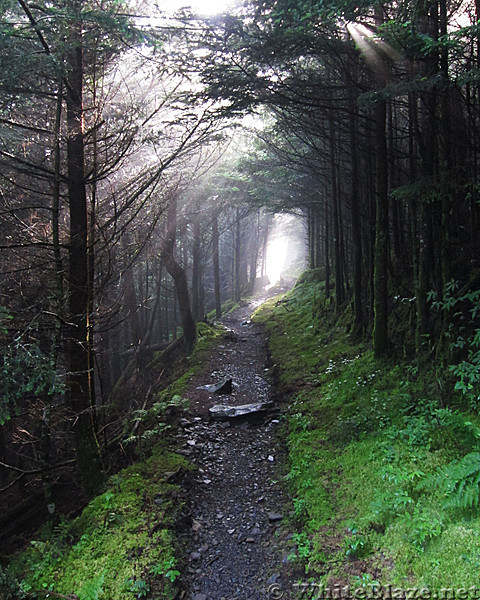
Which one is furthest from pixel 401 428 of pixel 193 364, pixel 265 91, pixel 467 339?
pixel 193 364

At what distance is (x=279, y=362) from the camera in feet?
40.2

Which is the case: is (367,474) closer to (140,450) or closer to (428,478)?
(428,478)

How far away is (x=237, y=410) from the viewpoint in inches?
349

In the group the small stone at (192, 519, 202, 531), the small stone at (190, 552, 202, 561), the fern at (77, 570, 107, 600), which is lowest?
the small stone at (190, 552, 202, 561)

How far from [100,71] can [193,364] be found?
967 cm

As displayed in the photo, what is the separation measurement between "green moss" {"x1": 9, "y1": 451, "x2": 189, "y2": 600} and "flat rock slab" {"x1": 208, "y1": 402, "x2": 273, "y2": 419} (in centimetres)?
289

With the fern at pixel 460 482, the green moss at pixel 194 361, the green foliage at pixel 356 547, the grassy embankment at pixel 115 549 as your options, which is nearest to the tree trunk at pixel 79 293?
the grassy embankment at pixel 115 549

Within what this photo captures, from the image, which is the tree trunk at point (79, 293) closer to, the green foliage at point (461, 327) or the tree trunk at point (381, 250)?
the green foliage at point (461, 327)

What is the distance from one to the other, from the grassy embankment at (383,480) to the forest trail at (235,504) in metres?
0.38

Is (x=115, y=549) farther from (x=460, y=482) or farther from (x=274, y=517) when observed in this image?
(x=460, y=482)

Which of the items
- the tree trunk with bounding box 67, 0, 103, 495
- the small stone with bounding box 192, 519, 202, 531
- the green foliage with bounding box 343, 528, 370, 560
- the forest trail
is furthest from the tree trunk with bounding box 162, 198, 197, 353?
the green foliage with bounding box 343, 528, 370, 560

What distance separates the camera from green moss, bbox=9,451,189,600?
4168mm

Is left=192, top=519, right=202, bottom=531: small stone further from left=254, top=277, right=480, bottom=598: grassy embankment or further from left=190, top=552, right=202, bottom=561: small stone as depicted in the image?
left=254, top=277, right=480, bottom=598: grassy embankment

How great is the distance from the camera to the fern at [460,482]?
3707mm
